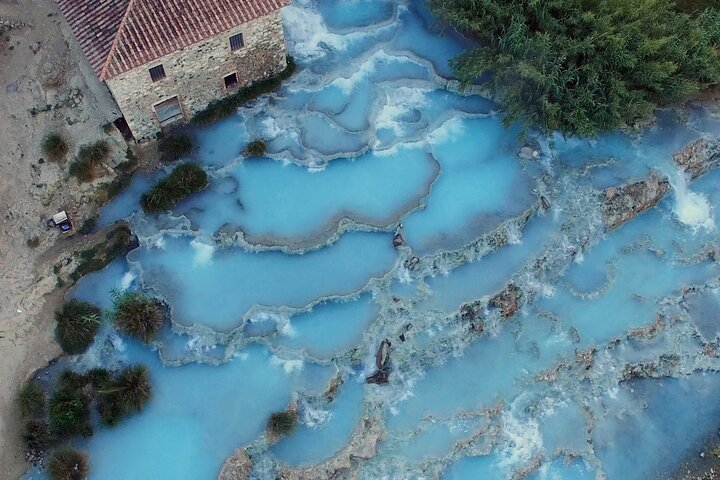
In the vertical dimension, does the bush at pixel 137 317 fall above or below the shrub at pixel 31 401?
above

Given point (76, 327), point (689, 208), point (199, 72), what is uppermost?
point (199, 72)

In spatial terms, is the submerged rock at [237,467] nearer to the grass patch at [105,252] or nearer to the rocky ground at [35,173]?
the rocky ground at [35,173]

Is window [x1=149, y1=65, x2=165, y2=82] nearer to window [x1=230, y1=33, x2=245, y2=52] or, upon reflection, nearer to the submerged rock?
window [x1=230, y1=33, x2=245, y2=52]

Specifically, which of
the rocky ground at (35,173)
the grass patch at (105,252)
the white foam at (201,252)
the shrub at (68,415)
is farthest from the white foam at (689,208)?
the shrub at (68,415)

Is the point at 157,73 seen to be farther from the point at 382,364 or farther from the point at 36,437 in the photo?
the point at 382,364

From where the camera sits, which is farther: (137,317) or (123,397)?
(137,317)

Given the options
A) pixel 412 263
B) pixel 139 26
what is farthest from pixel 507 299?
pixel 139 26
